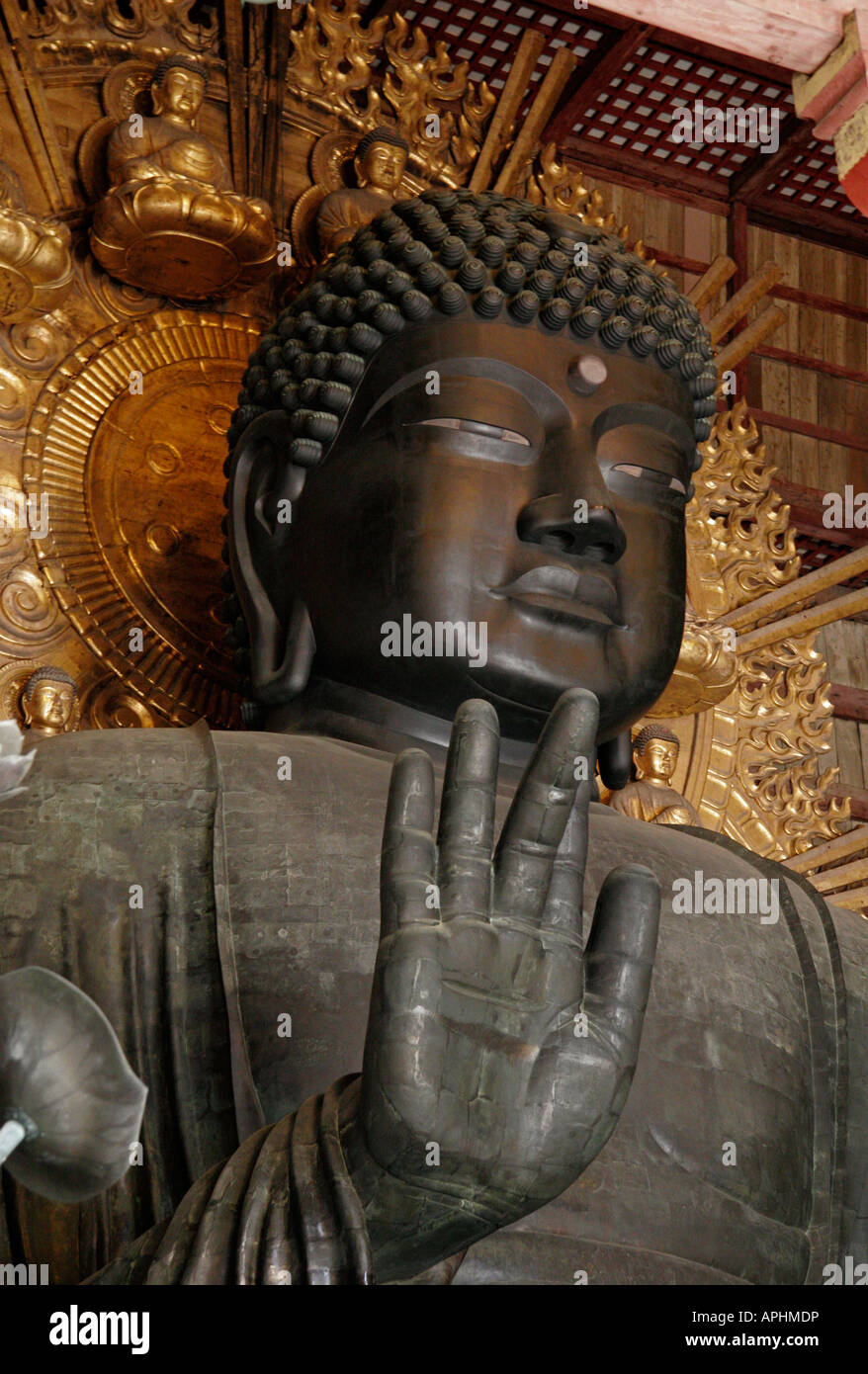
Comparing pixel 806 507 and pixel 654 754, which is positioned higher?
pixel 806 507

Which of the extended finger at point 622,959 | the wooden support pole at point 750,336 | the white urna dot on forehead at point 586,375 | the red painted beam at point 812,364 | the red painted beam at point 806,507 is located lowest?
the extended finger at point 622,959

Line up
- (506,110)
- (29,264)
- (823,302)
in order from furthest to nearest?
1. (823,302)
2. (506,110)
3. (29,264)

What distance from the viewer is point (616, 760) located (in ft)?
10.8

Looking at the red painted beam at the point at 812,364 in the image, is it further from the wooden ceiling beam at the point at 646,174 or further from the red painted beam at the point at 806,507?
the wooden ceiling beam at the point at 646,174

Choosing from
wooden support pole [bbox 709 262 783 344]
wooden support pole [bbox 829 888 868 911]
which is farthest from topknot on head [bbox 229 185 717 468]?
wooden support pole [bbox 829 888 868 911]

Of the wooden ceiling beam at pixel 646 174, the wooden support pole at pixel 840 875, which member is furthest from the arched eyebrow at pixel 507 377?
the wooden ceiling beam at pixel 646 174

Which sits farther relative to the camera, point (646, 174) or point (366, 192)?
point (646, 174)

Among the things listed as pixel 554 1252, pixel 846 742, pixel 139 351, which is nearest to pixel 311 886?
pixel 554 1252

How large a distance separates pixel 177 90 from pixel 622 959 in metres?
2.43

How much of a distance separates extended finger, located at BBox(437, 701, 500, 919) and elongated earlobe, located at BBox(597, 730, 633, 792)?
137 cm

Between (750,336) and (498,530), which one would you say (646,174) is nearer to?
(750,336)

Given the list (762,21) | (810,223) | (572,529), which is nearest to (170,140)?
(762,21)

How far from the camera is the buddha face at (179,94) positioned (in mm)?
3705

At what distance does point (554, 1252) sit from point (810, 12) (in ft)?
8.22
